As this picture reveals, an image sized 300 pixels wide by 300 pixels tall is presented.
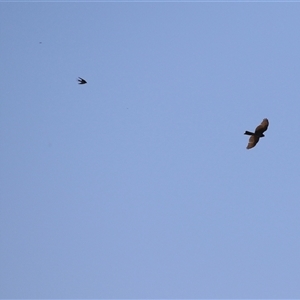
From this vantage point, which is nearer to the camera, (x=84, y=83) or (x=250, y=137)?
(x=250, y=137)

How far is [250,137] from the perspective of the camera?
68500 mm

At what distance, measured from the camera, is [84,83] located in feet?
248

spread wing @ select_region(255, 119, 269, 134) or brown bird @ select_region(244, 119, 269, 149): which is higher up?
spread wing @ select_region(255, 119, 269, 134)

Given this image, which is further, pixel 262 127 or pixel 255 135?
pixel 262 127

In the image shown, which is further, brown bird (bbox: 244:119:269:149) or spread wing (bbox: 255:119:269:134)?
spread wing (bbox: 255:119:269:134)

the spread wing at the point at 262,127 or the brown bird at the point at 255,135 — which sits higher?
the spread wing at the point at 262,127

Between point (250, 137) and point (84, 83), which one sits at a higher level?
point (84, 83)

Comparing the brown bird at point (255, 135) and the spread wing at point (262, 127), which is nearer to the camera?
the brown bird at point (255, 135)

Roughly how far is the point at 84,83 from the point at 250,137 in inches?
556

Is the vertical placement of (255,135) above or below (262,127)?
below
